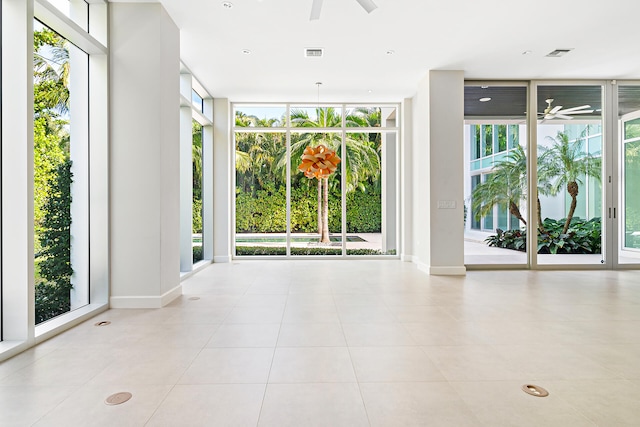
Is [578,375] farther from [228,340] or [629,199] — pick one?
[629,199]

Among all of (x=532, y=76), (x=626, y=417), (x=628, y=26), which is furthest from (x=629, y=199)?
(x=626, y=417)

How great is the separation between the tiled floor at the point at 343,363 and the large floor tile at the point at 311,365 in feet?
0.04

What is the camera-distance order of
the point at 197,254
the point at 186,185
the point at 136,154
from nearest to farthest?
the point at 136,154
the point at 186,185
the point at 197,254

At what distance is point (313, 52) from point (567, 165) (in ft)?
16.3

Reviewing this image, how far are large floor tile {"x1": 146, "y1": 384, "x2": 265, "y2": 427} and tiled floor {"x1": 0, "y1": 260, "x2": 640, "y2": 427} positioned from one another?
0.03 ft

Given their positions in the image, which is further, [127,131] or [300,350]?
[127,131]

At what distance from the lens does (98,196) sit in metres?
4.14

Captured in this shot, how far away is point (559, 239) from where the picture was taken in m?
6.84

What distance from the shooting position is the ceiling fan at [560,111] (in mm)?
6809

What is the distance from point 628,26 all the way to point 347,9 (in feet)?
11.9

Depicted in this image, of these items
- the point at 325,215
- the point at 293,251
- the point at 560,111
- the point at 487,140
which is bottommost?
the point at 293,251

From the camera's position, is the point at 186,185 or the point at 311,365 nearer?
the point at 311,365

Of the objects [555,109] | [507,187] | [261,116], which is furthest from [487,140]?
[261,116]

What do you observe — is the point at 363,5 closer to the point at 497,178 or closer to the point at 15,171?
the point at 15,171
